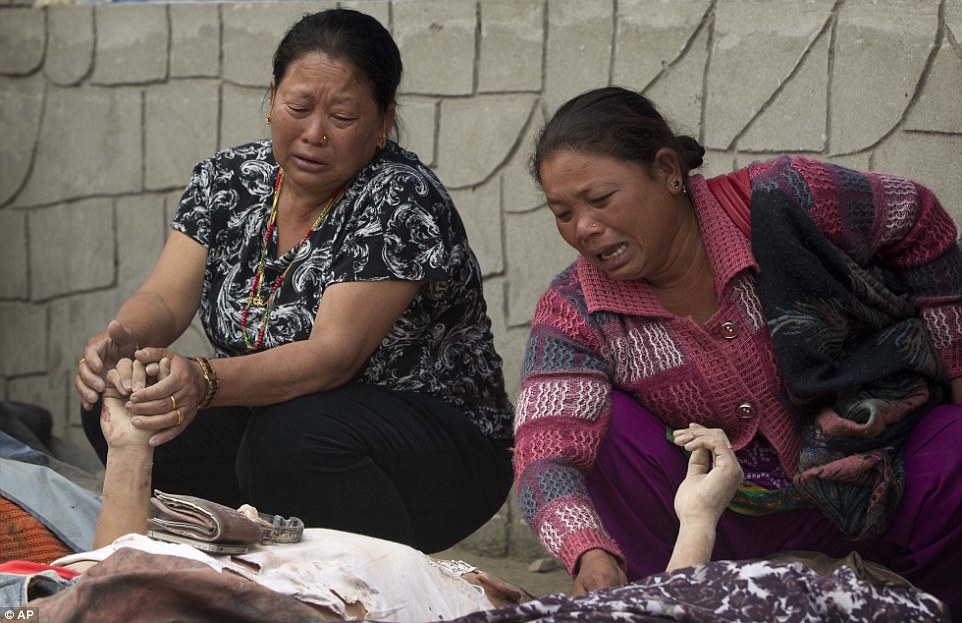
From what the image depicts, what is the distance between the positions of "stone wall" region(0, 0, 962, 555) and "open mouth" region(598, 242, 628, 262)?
1242 mm

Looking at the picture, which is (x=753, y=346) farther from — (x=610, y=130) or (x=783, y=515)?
(x=610, y=130)

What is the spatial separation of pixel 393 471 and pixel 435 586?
984 mm

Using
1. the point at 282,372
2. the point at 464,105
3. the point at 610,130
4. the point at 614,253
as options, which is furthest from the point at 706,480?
the point at 464,105

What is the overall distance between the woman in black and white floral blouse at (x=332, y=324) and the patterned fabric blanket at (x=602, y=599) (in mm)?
1007

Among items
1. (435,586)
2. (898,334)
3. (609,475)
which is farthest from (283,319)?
(898,334)

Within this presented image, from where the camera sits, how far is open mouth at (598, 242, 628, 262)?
2766 mm

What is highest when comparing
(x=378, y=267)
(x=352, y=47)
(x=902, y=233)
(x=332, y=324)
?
(x=352, y=47)

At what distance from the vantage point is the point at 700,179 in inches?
116

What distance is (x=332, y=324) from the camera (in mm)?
3053

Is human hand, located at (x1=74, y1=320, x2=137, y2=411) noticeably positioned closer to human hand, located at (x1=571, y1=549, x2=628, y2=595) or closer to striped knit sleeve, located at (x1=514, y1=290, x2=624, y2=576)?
striped knit sleeve, located at (x1=514, y1=290, x2=624, y2=576)

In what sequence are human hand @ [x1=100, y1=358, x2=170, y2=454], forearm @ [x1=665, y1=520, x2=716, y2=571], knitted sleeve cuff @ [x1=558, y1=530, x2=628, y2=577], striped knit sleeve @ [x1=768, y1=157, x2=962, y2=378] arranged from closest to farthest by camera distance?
forearm @ [x1=665, y1=520, x2=716, y2=571] → knitted sleeve cuff @ [x1=558, y1=530, x2=628, y2=577] → human hand @ [x1=100, y1=358, x2=170, y2=454] → striped knit sleeve @ [x1=768, y1=157, x2=962, y2=378]

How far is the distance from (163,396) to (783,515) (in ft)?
4.69

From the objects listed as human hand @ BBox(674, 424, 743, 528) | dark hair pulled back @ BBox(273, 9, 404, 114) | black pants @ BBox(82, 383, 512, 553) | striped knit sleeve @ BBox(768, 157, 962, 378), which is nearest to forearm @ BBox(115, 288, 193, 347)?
black pants @ BBox(82, 383, 512, 553)

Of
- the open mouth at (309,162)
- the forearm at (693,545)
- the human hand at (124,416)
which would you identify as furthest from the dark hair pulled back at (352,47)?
the forearm at (693,545)
